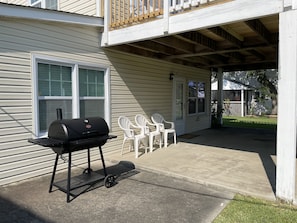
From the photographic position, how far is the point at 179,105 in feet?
28.1

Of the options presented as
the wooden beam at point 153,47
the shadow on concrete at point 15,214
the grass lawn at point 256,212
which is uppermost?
the wooden beam at point 153,47

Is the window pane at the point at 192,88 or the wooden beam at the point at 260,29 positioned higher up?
the wooden beam at the point at 260,29

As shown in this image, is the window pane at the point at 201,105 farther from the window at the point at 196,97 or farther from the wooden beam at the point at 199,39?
the wooden beam at the point at 199,39

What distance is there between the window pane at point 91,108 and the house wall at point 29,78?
1.08 feet

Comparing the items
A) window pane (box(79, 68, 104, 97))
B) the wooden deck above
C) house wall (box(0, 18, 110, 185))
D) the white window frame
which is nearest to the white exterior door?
the wooden deck above

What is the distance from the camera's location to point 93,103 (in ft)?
17.4

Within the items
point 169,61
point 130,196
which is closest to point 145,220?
point 130,196

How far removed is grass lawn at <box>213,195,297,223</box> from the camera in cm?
277

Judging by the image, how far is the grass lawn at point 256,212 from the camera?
9.09ft

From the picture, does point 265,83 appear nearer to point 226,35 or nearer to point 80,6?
point 226,35

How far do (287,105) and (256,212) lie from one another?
1.44 m

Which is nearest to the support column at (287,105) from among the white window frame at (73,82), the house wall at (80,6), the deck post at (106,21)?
the deck post at (106,21)

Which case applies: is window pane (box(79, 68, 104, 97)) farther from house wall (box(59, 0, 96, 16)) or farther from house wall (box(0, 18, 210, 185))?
house wall (box(59, 0, 96, 16))

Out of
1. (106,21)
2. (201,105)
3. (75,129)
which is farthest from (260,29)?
(201,105)
